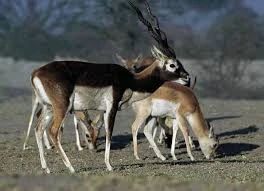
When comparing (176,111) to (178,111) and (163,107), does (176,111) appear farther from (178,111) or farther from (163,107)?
(163,107)

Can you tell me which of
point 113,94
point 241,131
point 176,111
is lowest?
point 241,131

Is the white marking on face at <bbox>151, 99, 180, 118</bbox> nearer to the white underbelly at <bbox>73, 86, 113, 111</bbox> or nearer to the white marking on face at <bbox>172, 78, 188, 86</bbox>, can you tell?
the white marking on face at <bbox>172, 78, 188, 86</bbox>

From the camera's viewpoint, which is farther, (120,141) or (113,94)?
(120,141)

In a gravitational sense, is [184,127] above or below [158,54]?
below

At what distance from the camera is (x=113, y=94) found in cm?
1447

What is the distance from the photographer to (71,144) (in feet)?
66.2

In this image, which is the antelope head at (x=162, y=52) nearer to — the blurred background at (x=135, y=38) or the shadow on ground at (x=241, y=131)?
the shadow on ground at (x=241, y=131)

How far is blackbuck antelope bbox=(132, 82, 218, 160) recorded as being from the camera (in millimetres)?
17859

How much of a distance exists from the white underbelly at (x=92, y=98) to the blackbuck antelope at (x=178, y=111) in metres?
3.45

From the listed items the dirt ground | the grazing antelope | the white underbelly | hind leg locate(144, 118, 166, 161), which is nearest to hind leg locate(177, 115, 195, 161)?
the dirt ground

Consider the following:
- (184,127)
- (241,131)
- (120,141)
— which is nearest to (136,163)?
(184,127)

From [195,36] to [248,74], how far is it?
5.38 metres

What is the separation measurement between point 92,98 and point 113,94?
33cm

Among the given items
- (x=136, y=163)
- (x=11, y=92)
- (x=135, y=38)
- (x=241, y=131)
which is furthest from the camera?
(x=135, y=38)
